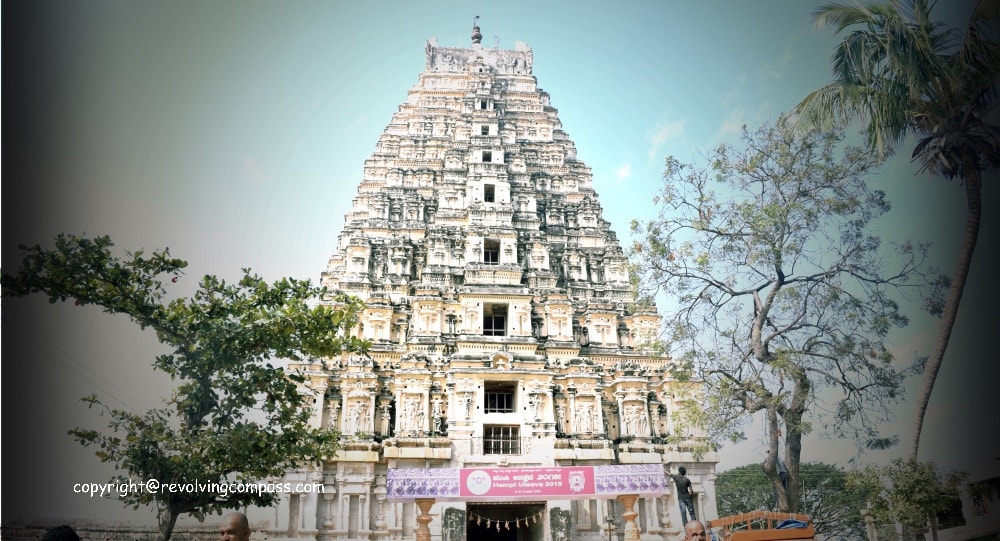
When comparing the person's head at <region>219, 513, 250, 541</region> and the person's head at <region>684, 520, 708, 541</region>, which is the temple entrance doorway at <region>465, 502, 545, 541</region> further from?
the person's head at <region>219, 513, 250, 541</region>

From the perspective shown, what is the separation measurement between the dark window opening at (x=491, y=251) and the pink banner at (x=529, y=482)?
8.54m

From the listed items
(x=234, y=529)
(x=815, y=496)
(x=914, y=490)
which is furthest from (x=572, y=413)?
(x=234, y=529)

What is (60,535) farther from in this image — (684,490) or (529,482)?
(684,490)

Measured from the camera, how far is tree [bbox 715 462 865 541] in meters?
18.9

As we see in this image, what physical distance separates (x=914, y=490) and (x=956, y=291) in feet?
11.6

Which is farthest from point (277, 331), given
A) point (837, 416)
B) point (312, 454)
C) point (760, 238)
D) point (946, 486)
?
point (946, 486)

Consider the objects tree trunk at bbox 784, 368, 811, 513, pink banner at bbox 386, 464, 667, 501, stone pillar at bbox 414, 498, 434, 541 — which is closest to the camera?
stone pillar at bbox 414, 498, 434, 541

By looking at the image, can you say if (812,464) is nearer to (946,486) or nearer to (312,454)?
(946,486)

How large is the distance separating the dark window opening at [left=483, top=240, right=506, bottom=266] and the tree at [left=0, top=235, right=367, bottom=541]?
860cm

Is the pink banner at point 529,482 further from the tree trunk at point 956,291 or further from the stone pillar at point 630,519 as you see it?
the tree trunk at point 956,291

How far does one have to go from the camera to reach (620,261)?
2075 cm

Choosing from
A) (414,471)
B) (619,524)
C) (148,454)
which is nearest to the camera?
(148,454)

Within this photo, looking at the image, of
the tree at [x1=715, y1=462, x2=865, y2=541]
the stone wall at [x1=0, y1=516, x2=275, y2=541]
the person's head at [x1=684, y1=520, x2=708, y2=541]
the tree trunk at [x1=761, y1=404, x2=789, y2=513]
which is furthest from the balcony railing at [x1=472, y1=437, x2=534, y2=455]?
the person's head at [x1=684, y1=520, x2=708, y2=541]

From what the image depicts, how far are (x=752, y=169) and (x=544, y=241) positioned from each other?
26.3 feet
